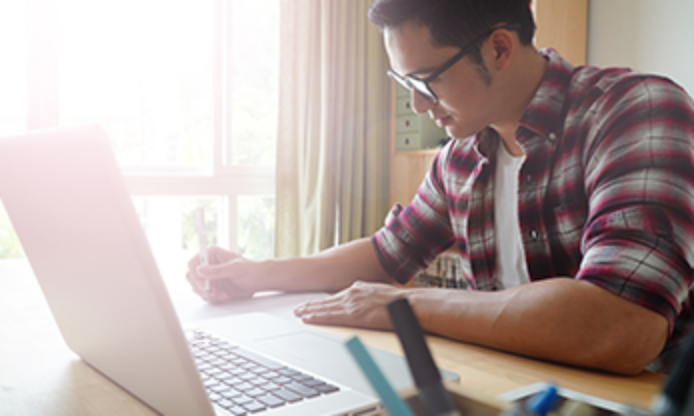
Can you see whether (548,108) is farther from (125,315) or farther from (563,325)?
(125,315)

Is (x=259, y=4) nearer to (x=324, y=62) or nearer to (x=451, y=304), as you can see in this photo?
(x=324, y=62)

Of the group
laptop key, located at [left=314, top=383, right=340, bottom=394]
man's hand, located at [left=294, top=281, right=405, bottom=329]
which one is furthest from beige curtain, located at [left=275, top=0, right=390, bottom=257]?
laptop key, located at [left=314, top=383, right=340, bottom=394]

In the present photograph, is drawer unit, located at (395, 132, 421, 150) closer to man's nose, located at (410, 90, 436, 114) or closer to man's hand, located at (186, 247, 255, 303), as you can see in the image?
man's nose, located at (410, 90, 436, 114)

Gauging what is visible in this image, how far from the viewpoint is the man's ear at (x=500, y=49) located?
1.08 meters

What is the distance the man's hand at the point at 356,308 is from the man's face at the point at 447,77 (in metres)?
0.45

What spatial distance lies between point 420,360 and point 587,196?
87 cm

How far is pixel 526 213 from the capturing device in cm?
104

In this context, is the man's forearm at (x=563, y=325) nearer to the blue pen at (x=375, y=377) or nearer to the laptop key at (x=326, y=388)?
the laptop key at (x=326, y=388)

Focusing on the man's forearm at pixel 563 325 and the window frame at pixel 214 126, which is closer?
the man's forearm at pixel 563 325

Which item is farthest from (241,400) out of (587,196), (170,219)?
(170,219)

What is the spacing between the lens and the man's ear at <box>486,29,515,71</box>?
3.54 ft

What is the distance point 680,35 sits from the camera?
219 centimetres

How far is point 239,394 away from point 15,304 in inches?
27.6

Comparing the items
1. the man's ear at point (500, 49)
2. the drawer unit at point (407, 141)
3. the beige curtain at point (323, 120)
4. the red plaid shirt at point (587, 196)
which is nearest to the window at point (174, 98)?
the beige curtain at point (323, 120)
